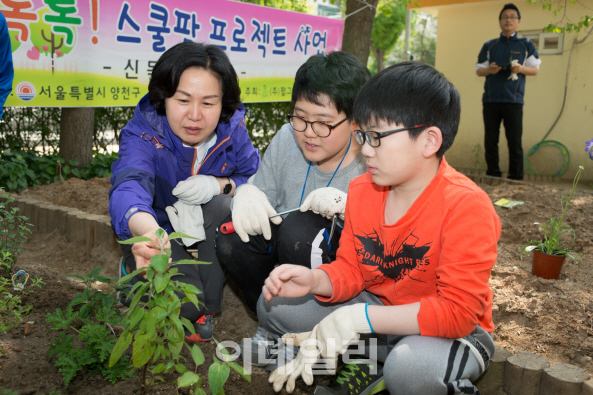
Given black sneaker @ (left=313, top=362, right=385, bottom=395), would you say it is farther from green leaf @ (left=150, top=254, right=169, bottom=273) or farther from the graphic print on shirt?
green leaf @ (left=150, top=254, right=169, bottom=273)

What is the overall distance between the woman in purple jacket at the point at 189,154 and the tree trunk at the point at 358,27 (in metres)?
3.78

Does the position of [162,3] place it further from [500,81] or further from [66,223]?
[500,81]

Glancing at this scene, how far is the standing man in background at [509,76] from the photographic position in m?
5.29

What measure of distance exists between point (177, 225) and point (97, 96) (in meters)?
2.01

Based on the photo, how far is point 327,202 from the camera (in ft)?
6.29

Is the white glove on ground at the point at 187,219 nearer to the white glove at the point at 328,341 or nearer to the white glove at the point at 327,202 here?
the white glove at the point at 327,202

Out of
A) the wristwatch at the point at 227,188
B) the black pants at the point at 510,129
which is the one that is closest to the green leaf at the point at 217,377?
the wristwatch at the point at 227,188

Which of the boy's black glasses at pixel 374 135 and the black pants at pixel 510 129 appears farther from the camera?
the black pants at pixel 510 129

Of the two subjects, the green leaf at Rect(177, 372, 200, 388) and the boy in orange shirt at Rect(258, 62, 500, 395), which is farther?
the boy in orange shirt at Rect(258, 62, 500, 395)

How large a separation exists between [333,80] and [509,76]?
4.22m

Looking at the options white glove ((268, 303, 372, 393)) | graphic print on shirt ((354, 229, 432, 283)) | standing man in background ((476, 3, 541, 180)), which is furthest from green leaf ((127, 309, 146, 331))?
standing man in background ((476, 3, 541, 180))

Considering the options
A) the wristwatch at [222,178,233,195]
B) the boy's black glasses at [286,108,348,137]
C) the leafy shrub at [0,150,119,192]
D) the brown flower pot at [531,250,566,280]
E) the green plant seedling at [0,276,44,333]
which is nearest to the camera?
the green plant seedling at [0,276,44,333]

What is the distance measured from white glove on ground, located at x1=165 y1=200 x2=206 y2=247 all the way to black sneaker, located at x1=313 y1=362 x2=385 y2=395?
91 centimetres

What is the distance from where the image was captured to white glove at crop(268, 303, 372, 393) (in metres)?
1.51
